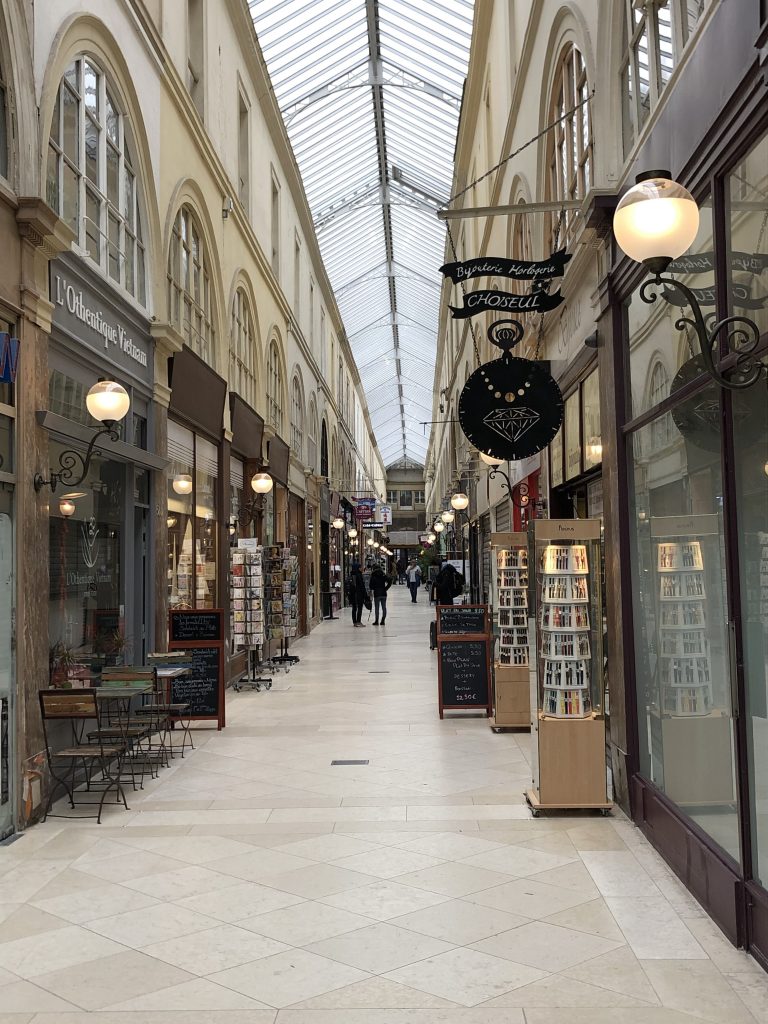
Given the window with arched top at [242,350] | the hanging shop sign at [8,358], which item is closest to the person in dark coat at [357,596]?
the window with arched top at [242,350]

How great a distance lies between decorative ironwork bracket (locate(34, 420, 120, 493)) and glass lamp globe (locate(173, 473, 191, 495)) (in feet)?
9.65

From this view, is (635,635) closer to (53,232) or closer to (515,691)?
(515,691)

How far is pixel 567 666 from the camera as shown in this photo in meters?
6.07

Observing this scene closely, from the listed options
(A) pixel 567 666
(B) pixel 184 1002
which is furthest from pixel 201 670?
(B) pixel 184 1002

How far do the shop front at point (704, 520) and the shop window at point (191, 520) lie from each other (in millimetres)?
6070

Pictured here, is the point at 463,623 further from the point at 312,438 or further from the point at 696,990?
the point at 312,438

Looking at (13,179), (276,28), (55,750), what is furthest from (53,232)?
(276,28)

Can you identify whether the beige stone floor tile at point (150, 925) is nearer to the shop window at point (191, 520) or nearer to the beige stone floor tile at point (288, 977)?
the beige stone floor tile at point (288, 977)

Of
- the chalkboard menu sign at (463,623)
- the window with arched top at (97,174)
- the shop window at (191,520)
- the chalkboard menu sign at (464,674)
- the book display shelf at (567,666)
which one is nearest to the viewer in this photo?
the book display shelf at (567,666)

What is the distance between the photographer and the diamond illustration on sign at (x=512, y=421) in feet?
26.2

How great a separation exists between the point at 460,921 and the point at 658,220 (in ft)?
10.8

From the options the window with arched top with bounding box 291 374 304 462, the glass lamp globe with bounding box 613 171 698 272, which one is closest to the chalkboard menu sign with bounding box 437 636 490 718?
the glass lamp globe with bounding box 613 171 698 272

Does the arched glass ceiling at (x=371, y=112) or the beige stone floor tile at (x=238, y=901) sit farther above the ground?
the arched glass ceiling at (x=371, y=112)

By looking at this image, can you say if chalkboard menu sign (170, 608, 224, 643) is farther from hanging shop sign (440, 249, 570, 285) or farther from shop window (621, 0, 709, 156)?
shop window (621, 0, 709, 156)
